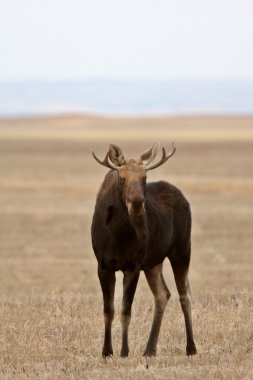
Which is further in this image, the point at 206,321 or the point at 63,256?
the point at 63,256

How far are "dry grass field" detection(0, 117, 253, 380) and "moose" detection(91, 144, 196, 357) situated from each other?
0.37 m

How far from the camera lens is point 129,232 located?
8.91 m

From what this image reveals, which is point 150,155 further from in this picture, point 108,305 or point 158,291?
point 158,291

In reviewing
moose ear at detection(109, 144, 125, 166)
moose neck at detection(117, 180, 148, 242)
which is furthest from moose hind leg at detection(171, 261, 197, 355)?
moose ear at detection(109, 144, 125, 166)

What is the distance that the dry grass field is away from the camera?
8789 millimetres

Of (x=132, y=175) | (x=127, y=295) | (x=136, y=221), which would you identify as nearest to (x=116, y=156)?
(x=132, y=175)

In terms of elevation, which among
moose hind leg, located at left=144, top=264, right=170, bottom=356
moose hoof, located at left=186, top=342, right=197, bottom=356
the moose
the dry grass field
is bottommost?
the dry grass field

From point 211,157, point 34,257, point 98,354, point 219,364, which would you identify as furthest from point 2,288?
point 211,157

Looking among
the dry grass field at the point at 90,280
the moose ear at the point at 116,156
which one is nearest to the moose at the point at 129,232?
the moose ear at the point at 116,156

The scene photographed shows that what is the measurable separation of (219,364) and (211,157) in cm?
5193

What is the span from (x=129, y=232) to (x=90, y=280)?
11.8 meters

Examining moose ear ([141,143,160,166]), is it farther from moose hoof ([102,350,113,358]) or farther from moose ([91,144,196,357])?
moose hoof ([102,350,113,358])

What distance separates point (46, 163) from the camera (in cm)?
5566

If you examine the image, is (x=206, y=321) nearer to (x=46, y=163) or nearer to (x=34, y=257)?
(x=34, y=257)
